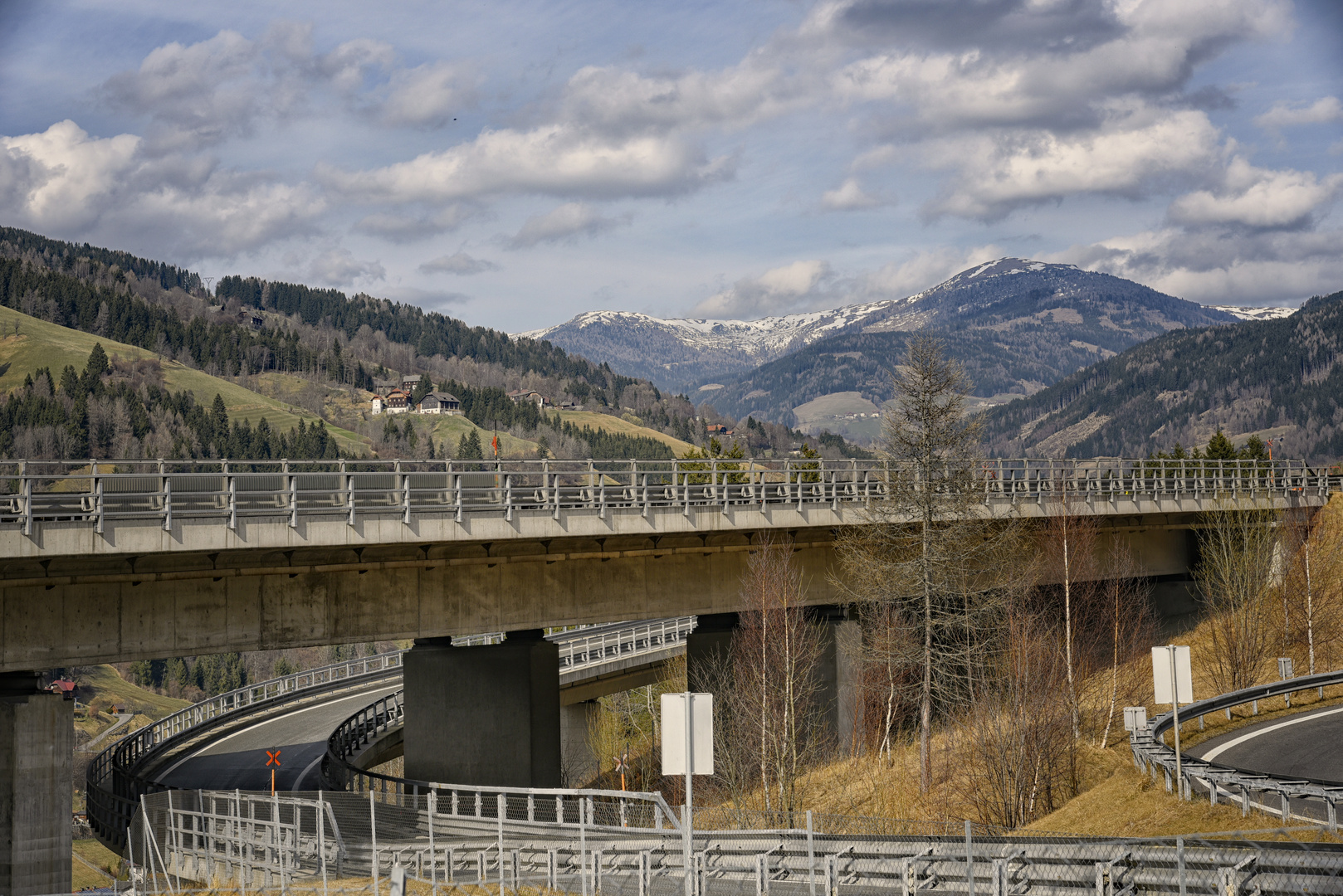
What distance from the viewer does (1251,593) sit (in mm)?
46688

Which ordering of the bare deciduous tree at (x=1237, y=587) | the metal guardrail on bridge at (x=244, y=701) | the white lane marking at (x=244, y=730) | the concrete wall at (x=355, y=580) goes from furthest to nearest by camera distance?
the bare deciduous tree at (x=1237, y=587)
the white lane marking at (x=244, y=730)
the metal guardrail on bridge at (x=244, y=701)
the concrete wall at (x=355, y=580)

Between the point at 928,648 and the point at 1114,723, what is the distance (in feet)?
32.7

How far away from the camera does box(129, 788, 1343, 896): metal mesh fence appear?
519 inches

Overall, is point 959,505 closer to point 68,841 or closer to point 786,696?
point 786,696

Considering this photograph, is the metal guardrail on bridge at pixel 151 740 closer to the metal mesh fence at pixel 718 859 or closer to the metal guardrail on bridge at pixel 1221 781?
the metal mesh fence at pixel 718 859

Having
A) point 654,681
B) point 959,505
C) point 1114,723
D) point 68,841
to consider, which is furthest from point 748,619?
point 654,681

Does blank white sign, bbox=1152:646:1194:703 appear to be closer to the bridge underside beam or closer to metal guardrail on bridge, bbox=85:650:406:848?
the bridge underside beam

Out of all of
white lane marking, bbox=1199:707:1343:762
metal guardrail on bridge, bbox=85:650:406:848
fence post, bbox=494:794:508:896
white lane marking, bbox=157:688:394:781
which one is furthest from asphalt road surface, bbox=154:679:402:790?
white lane marking, bbox=1199:707:1343:762

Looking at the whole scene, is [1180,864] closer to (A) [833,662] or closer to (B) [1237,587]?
(A) [833,662]

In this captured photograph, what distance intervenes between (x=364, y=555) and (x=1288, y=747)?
20927 mm

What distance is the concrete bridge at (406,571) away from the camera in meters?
22.6

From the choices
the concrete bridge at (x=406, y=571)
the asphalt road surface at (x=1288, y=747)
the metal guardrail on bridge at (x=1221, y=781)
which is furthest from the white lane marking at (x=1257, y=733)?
the concrete bridge at (x=406, y=571)

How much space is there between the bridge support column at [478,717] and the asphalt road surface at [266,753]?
15.0 ft

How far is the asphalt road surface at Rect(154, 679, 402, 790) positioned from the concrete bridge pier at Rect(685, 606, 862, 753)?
1219 centimetres
